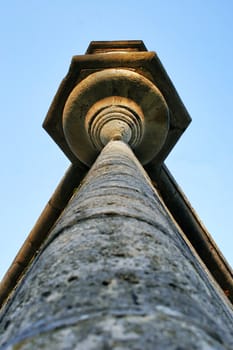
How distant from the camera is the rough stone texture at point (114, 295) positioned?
0.82 meters

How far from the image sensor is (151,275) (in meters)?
1.15

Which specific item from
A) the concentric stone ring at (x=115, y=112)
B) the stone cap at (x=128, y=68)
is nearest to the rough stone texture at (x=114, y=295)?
the concentric stone ring at (x=115, y=112)

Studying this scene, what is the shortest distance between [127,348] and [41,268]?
0.66 m

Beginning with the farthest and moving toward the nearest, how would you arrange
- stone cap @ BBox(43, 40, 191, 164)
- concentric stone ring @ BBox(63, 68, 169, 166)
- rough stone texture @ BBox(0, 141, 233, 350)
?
stone cap @ BBox(43, 40, 191, 164) < concentric stone ring @ BBox(63, 68, 169, 166) < rough stone texture @ BBox(0, 141, 233, 350)

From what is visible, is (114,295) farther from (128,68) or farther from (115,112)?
(128,68)

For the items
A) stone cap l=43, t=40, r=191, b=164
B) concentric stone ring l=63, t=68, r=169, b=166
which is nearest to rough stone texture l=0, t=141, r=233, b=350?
concentric stone ring l=63, t=68, r=169, b=166

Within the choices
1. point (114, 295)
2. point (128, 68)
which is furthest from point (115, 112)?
point (114, 295)

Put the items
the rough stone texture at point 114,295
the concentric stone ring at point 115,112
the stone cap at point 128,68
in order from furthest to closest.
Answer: the stone cap at point 128,68 < the concentric stone ring at point 115,112 < the rough stone texture at point 114,295

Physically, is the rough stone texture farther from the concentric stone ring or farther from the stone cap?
the stone cap

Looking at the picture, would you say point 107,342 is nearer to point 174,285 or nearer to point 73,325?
point 73,325

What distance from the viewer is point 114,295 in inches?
39.3

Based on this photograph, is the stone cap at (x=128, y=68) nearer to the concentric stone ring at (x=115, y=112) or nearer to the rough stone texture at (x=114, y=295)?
the concentric stone ring at (x=115, y=112)

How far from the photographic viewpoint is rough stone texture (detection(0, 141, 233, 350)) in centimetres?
82

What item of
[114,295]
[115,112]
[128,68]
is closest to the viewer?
[114,295]
